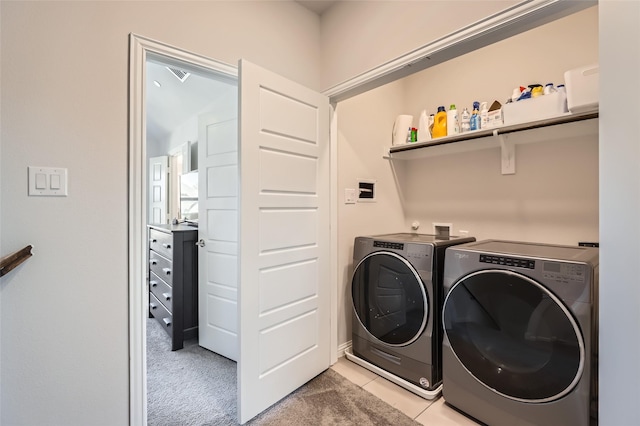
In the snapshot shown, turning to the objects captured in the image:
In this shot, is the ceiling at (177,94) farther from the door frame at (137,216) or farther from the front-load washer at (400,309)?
the front-load washer at (400,309)

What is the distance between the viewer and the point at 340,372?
2.04 m

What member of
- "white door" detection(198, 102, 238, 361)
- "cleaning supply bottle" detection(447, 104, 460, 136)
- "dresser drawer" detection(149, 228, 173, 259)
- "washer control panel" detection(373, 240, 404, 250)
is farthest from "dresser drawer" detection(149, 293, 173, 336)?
"cleaning supply bottle" detection(447, 104, 460, 136)

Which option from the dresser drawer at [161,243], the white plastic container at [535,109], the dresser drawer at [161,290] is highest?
the white plastic container at [535,109]

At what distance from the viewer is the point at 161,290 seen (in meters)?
2.69

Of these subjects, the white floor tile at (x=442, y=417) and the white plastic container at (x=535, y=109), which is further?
the white plastic container at (x=535, y=109)

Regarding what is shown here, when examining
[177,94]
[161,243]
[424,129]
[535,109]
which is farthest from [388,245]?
[177,94]

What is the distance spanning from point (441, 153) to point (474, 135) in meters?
0.42

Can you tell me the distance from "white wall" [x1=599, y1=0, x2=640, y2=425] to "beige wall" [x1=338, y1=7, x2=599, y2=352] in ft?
3.61

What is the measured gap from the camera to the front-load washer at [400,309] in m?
1.75

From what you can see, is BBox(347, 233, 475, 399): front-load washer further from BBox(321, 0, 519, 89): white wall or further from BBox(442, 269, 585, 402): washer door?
BBox(321, 0, 519, 89): white wall
